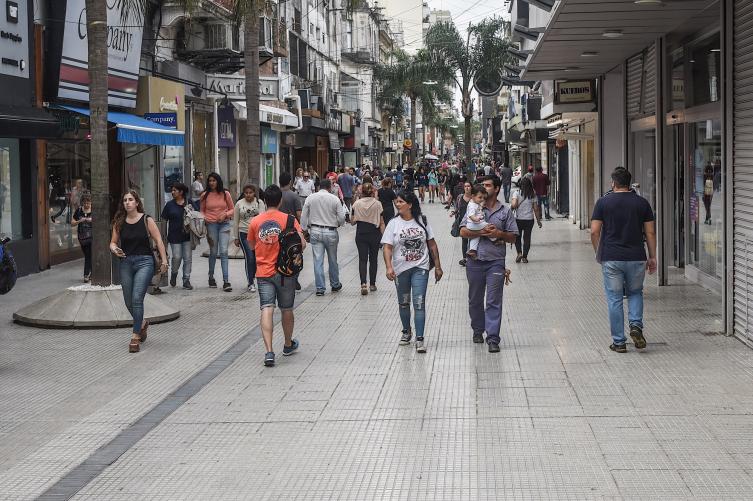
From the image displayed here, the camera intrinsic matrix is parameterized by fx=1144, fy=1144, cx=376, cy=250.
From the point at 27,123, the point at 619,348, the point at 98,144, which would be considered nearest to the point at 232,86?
the point at 27,123

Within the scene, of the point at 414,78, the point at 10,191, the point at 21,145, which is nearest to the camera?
the point at 10,191

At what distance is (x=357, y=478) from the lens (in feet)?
21.6

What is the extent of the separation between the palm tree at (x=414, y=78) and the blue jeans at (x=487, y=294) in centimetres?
4631

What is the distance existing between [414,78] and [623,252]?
56670mm

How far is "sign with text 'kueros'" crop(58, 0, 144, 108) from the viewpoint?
20094mm

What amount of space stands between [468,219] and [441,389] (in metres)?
2.48

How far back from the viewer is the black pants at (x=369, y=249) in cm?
1628

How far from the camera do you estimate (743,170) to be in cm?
1135

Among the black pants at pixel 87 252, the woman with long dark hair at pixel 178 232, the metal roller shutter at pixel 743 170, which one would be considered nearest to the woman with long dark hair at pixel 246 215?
the woman with long dark hair at pixel 178 232

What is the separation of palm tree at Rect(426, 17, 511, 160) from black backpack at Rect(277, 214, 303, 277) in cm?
4331

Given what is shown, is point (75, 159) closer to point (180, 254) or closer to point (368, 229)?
point (180, 254)

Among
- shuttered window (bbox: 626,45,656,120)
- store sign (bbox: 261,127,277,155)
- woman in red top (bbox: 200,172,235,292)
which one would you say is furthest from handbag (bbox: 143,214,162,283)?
store sign (bbox: 261,127,277,155)

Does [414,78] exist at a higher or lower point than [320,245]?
higher

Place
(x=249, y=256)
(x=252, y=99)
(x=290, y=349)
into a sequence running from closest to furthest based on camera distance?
(x=290, y=349)
(x=249, y=256)
(x=252, y=99)
